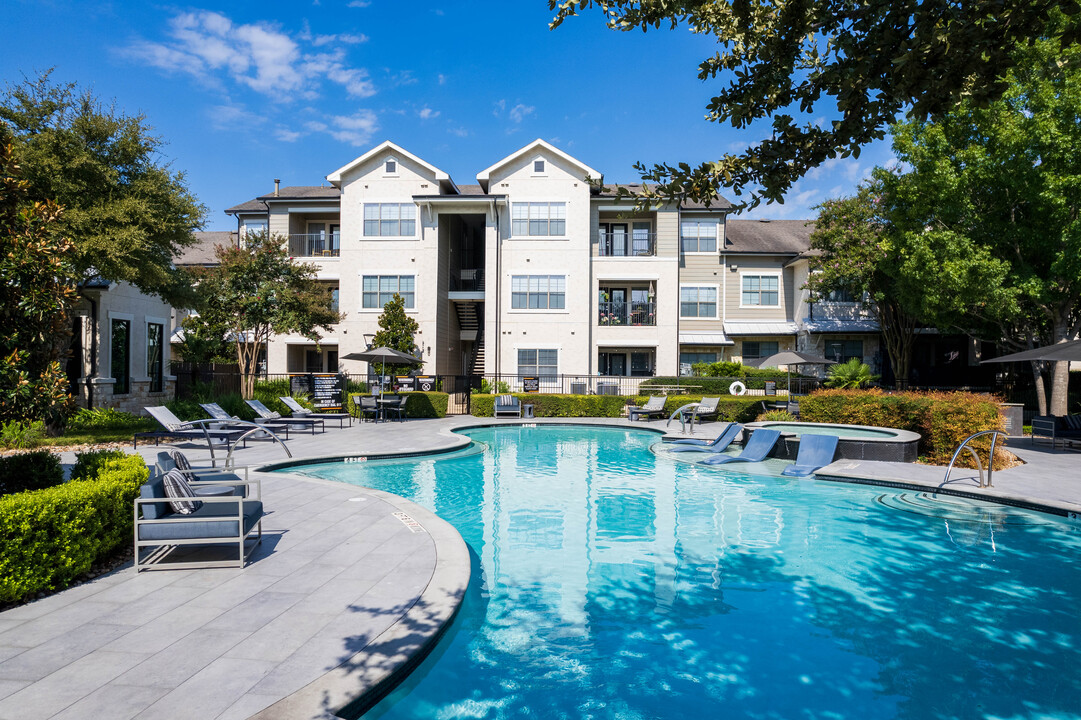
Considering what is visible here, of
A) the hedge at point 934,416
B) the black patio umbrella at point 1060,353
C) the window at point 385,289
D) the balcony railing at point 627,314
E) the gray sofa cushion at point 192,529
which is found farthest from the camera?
the balcony railing at point 627,314

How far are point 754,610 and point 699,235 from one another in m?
28.0

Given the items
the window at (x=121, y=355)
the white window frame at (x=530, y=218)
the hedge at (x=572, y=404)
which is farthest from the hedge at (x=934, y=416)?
the window at (x=121, y=355)

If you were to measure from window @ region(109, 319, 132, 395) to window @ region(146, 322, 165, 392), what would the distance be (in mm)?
1068

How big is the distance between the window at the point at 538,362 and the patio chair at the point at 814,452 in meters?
16.6

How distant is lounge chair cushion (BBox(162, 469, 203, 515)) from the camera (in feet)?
19.0

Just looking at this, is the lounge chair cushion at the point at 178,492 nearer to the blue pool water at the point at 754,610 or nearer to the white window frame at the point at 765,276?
the blue pool water at the point at 754,610

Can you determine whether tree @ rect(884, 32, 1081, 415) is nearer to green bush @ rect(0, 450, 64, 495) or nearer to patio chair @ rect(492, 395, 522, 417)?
patio chair @ rect(492, 395, 522, 417)

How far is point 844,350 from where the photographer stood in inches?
1225

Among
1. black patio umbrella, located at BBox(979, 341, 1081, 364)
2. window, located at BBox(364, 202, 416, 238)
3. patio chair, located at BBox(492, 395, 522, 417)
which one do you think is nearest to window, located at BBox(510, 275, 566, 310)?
window, located at BBox(364, 202, 416, 238)

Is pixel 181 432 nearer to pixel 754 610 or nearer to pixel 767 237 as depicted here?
pixel 754 610

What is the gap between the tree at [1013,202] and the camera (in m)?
18.1

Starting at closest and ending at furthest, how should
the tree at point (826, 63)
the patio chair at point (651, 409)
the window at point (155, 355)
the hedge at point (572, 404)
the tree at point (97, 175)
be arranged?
the tree at point (826, 63), the tree at point (97, 175), the window at point (155, 355), the patio chair at point (651, 409), the hedge at point (572, 404)

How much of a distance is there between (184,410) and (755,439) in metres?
16.5

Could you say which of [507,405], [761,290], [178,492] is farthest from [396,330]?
[178,492]
